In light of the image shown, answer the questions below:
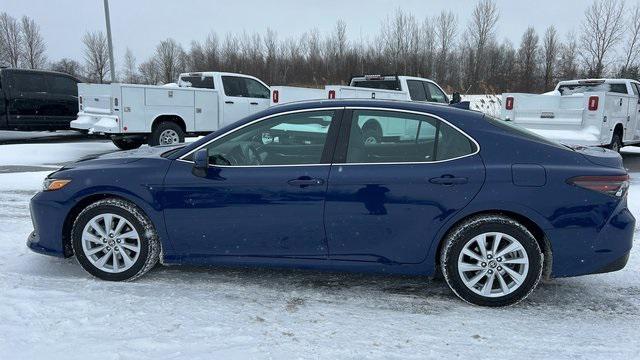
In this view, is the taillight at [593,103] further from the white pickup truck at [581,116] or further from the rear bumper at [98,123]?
the rear bumper at [98,123]

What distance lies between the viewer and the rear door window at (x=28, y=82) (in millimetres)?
13992

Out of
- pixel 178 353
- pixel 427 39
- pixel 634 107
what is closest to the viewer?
pixel 178 353

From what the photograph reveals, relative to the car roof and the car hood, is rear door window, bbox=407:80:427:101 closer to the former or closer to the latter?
the car roof

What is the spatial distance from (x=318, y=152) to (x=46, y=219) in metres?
2.25

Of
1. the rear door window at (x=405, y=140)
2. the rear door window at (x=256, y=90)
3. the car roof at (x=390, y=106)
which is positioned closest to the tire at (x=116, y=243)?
Answer: the car roof at (x=390, y=106)

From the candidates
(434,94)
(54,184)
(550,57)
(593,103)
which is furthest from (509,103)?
(550,57)

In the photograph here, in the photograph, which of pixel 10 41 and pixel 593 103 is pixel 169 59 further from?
pixel 593 103

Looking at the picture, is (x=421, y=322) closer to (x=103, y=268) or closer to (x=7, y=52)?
(x=103, y=268)

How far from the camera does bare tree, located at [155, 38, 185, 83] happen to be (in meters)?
61.0

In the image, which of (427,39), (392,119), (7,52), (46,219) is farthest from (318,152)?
(7,52)

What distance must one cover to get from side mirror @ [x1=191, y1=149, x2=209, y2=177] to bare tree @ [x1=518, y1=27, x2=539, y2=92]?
1672 inches

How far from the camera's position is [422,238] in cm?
371

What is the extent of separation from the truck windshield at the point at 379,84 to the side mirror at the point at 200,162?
9271 millimetres

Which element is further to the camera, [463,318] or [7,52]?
[7,52]
